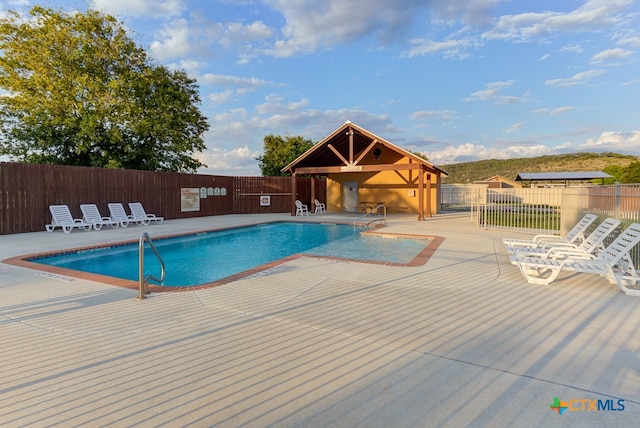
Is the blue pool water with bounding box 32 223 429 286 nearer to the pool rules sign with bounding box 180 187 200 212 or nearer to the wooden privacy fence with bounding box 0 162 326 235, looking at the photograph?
the wooden privacy fence with bounding box 0 162 326 235

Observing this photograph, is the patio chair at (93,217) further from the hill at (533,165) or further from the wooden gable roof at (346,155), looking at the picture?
the hill at (533,165)

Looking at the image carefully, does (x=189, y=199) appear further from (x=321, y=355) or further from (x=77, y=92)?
(x=321, y=355)

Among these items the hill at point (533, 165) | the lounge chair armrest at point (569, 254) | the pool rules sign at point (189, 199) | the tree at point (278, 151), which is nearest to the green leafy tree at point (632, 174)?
the hill at point (533, 165)

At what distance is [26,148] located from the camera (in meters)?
18.7

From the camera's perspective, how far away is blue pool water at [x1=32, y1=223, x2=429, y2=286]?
731 centimetres

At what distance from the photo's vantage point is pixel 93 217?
41.3 ft

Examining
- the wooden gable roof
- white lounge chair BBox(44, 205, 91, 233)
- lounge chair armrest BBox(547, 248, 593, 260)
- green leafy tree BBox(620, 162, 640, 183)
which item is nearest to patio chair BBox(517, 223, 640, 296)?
lounge chair armrest BBox(547, 248, 593, 260)

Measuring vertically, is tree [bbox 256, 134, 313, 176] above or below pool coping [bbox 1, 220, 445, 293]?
above

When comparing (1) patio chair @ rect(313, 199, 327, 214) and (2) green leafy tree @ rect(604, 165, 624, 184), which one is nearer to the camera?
(1) patio chair @ rect(313, 199, 327, 214)

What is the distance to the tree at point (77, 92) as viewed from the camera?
1758 cm

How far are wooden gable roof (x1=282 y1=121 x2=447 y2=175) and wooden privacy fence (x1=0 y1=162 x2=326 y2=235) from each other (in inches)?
109

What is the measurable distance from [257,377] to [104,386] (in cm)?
101

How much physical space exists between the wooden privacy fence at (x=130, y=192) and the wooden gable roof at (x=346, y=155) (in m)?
2.77

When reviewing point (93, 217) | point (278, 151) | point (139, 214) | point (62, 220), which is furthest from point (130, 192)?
point (278, 151)
